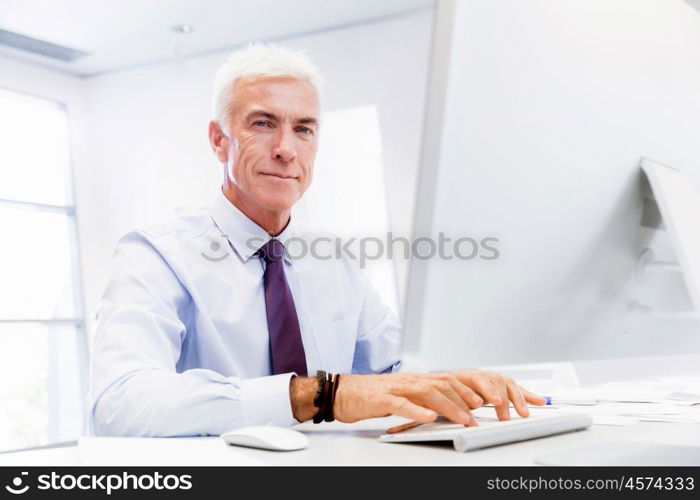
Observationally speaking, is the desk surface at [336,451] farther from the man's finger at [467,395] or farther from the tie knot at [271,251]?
the tie knot at [271,251]

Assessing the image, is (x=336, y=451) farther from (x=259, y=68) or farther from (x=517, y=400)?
(x=259, y=68)

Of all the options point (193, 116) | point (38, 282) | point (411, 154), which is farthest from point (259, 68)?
point (38, 282)

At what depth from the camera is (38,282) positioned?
6418 millimetres

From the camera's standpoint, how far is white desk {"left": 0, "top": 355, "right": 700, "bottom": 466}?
0.73 m

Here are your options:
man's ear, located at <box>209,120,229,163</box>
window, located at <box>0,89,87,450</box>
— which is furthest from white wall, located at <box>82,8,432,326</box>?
man's ear, located at <box>209,120,229,163</box>

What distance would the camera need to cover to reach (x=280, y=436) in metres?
0.80

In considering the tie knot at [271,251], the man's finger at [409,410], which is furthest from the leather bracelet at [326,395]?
the tie knot at [271,251]

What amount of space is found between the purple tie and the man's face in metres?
0.23

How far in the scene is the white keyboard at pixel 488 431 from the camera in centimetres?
76

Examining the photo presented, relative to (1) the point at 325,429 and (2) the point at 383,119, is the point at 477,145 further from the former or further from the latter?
(2) the point at 383,119

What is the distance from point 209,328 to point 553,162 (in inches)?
32.3

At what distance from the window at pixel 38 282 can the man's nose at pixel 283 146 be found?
5206mm
